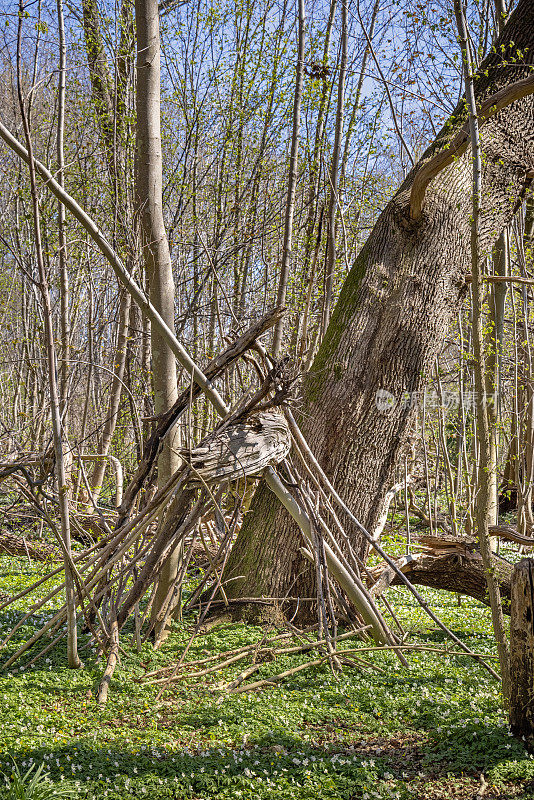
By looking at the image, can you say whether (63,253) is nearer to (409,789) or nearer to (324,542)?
(324,542)

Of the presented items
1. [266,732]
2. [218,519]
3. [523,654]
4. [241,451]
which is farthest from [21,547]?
[523,654]

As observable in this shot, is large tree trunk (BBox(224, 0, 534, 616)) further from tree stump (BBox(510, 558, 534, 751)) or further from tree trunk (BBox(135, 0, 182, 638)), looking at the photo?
tree stump (BBox(510, 558, 534, 751))

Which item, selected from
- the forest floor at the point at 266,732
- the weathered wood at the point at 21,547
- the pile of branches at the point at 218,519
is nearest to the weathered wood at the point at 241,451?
the pile of branches at the point at 218,519

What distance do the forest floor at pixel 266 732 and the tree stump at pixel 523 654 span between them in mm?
106

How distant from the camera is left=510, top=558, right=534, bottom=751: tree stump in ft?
9.38

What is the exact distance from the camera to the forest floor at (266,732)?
253 centimetres

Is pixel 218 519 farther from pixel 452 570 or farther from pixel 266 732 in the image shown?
pixel 452 570

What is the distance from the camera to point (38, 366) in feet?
32.0

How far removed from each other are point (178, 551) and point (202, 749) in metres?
1.32

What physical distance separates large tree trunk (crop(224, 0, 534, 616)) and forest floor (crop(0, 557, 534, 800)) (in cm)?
70

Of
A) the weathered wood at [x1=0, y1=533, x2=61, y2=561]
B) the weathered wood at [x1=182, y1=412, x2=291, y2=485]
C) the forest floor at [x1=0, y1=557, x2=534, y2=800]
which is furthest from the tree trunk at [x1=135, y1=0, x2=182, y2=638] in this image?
the weathered wood at [x1=0, y1=533, x2=61, y2=561]

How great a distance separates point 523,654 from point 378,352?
85.7 inches

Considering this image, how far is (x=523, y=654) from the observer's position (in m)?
2.90

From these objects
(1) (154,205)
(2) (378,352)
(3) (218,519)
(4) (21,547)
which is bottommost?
(4) (21,547)
